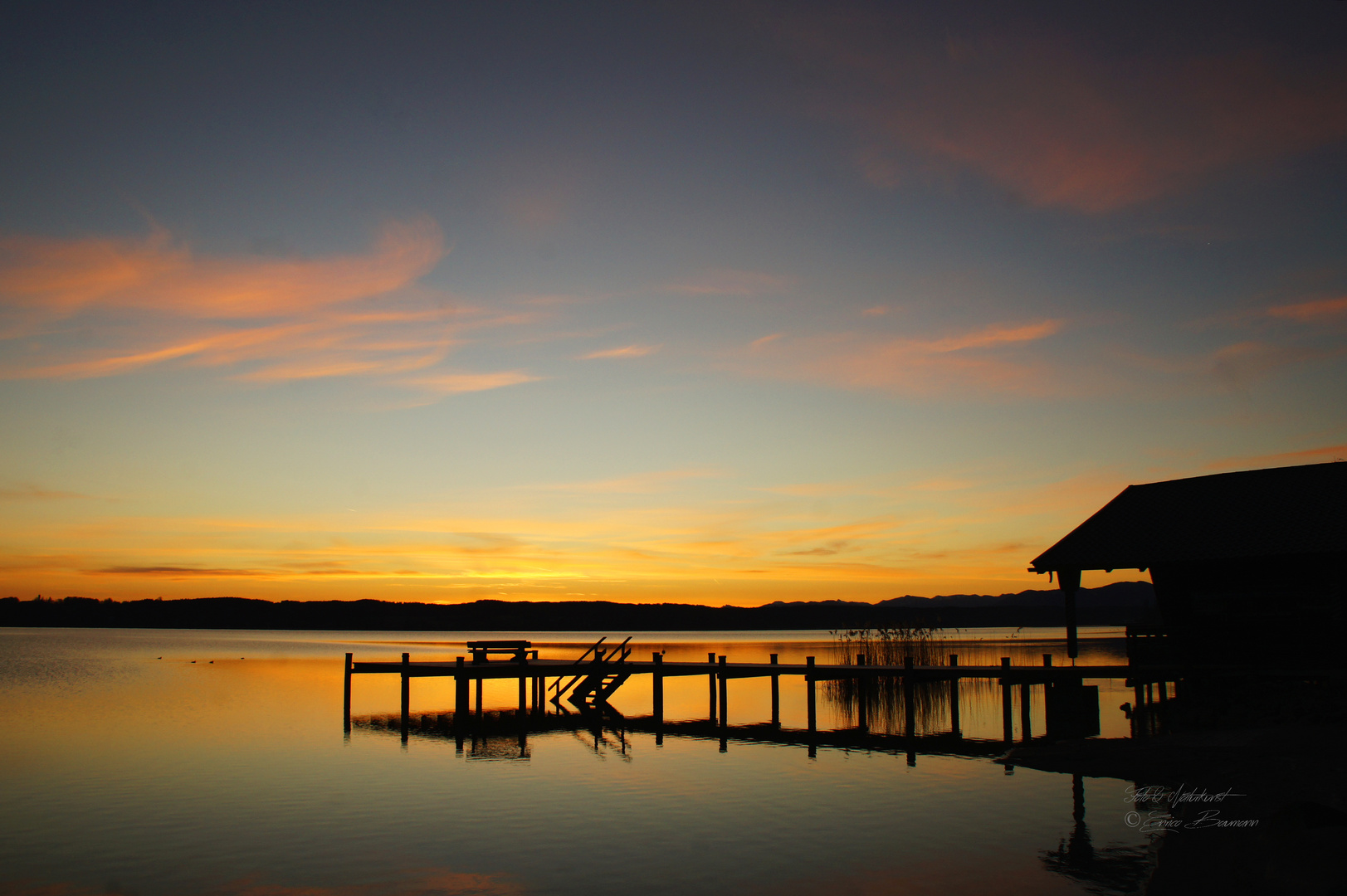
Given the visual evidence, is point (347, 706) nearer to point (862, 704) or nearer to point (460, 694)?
point (460, 694)

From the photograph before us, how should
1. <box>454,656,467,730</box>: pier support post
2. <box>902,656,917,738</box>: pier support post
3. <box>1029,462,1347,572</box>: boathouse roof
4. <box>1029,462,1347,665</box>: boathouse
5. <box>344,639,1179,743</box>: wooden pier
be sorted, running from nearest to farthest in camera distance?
1. <box>1029,462,1347,665</box>: boathouse
2. <box>1029,462,1347,572</box>: boathouse roof
3. <box>902,656,917,738</box>: pier support post
4. <box>344,639,1179,743</box>: wooden pier
5. <box>454,656,467,730</box>: pier support post

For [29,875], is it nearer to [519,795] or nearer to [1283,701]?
[519,795]

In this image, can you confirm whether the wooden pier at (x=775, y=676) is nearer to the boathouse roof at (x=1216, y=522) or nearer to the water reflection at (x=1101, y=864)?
the boathouse roof at (x=1216, y=522)

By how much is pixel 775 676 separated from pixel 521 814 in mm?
17579

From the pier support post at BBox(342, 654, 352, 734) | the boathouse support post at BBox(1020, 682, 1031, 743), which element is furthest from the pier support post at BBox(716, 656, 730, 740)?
the pier support post at BBox(342, 654, 352, 734)

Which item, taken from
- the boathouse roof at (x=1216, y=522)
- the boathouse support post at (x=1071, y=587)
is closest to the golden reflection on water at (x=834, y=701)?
the boathouse support post at (x=1071, y=587)

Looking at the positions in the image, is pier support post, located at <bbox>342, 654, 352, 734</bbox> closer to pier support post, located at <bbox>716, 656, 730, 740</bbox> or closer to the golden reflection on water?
the golden reflection on water

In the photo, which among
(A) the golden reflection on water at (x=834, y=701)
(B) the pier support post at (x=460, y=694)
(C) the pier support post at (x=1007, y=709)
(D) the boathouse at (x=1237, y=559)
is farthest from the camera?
(B) the pier support post at (x=460, y=694)

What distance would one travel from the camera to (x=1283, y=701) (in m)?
24.3

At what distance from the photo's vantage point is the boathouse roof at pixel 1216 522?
26219 mm

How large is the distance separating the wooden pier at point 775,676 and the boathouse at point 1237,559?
137 centimetres

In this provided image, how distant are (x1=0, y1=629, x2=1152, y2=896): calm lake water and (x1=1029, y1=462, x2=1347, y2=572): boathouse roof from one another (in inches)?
234

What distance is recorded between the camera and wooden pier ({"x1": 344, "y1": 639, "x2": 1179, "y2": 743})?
27938mm

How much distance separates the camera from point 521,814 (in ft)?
61.6
